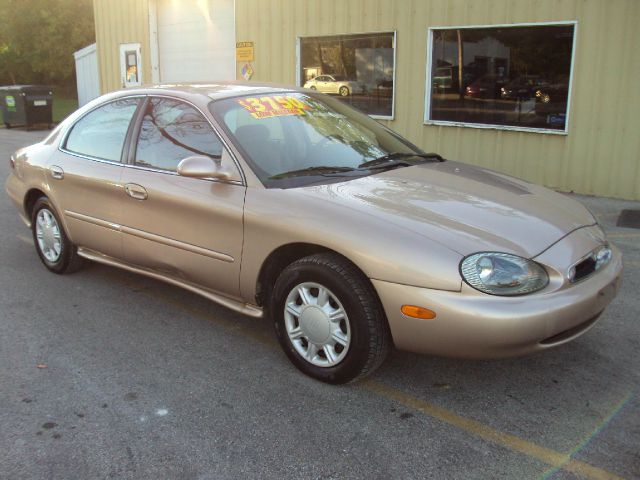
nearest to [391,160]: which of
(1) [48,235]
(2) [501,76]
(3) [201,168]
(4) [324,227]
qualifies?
(4) [324,227]

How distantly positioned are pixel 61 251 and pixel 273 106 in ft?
7.62

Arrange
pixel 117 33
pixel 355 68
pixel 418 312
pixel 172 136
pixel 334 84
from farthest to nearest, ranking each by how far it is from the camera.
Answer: pixel 117 33 → pixel 334 84 → pixel 355 68 → pixel 172 136 → pixel 418 312

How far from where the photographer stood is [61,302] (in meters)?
4.84

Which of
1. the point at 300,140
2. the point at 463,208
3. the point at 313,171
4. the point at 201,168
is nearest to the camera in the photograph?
the point at 463,208

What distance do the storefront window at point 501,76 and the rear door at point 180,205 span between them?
612 cm

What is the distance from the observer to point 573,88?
8.42m

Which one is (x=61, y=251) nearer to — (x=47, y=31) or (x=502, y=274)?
(x=502, y=274)

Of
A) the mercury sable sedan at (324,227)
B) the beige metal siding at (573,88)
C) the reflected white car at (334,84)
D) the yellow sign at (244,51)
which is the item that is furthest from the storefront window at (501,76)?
the mercury sable sedan at (324,227)

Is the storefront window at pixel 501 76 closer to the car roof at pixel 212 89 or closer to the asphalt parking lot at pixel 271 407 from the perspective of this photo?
the asphalt parking lot at pixel 271 407

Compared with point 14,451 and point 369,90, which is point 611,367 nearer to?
point 14,451

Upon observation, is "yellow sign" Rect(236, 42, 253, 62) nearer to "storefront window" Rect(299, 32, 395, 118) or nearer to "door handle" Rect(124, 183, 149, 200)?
"storefront window" Rect(299, 32, 395, 118)

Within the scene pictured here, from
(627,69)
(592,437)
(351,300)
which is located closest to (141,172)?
(351,300)

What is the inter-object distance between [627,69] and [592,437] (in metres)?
6.41

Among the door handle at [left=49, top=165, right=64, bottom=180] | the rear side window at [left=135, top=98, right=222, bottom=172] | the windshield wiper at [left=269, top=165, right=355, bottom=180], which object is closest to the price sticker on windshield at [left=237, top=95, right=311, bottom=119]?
the rear side window at [left=135, top=98, right=222, bottom=172]
